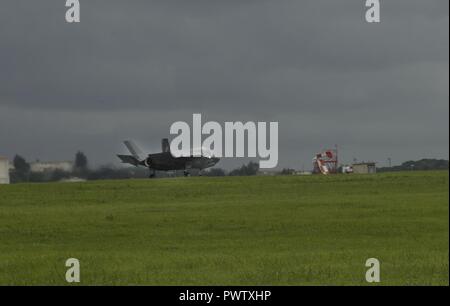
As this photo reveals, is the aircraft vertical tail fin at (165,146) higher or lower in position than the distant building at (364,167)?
higher

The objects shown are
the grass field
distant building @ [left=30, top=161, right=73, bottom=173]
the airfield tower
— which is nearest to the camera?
the grass field

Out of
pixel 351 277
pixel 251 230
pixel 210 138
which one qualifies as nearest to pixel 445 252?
pixel 351 277

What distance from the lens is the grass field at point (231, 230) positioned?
2322cm

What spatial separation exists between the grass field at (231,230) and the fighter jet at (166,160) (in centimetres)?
897

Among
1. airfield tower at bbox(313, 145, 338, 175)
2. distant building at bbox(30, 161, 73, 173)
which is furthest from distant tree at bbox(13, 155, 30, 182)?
airfield tower at bbox(313, 145, 338, 175)

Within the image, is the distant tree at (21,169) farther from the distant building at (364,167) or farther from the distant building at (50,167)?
the distant building at (364,167)

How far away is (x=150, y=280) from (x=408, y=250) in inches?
369

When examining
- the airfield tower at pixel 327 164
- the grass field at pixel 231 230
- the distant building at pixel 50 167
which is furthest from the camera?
the airfield tower at pixel 327 164

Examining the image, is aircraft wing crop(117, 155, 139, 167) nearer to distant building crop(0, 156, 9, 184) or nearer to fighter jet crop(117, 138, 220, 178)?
fighter jet crop(117, 138, 220, 178)

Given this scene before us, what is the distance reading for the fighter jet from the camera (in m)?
57.2

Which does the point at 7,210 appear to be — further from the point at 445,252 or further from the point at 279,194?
the point at 445,252

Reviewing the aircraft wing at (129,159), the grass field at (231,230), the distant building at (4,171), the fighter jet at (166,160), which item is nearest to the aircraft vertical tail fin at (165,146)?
the fighter jet at (166,160)

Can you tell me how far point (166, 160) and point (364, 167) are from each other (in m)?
16.8

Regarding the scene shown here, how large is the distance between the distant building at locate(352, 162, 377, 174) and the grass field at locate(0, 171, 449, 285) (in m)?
17.5
